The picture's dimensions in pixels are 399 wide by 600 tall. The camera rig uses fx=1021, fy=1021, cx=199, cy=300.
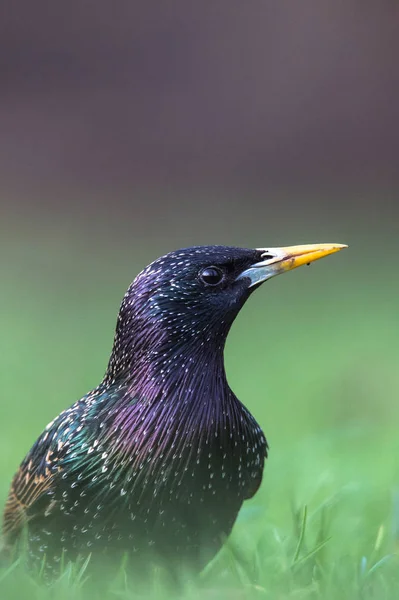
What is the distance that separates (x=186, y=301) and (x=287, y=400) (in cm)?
260

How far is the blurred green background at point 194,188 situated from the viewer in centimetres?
625

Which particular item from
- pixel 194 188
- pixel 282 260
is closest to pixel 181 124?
pixel 194 188

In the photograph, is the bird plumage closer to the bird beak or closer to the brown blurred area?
the bird beak

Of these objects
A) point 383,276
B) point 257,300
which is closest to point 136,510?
point 257,300

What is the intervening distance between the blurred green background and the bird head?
2.61m

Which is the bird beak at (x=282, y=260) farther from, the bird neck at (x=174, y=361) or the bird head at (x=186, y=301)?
the bird neck at (x=174, y=361)

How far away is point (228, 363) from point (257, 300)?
1555mm

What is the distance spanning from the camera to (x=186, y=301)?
8.99 feet

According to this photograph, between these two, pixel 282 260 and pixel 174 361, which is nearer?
pixel 174 361

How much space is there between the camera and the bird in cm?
267

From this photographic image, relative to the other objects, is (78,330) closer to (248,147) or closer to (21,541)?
(248,147)

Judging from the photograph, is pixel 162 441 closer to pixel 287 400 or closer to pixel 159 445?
pixel 159 445

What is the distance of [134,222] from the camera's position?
9156mm

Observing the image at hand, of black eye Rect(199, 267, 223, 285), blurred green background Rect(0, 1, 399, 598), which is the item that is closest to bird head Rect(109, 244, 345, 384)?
black eye Rect(199, 267, 223, 285)
